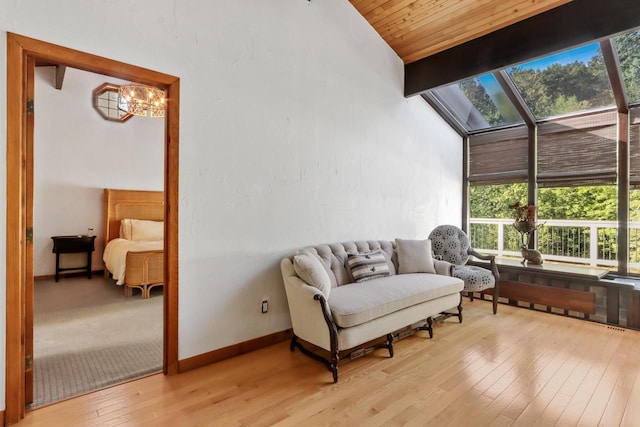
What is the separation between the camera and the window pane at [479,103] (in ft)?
14.8

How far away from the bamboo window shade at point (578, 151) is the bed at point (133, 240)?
18.8 feet

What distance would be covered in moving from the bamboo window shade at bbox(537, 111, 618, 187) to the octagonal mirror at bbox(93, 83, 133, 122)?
703cm

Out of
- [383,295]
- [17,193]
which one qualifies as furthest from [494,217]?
[17,193]

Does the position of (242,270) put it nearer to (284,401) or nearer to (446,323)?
(284,401)

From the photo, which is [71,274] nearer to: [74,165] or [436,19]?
[74,165]

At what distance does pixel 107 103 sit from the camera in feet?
19.8

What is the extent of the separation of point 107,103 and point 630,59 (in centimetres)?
786

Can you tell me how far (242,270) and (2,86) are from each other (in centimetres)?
195

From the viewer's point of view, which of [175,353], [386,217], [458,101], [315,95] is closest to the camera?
[175,353]

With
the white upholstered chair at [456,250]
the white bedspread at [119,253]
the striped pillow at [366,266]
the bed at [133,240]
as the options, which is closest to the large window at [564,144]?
the white upholstered chair at [456,250]

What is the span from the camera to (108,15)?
2.14 meters

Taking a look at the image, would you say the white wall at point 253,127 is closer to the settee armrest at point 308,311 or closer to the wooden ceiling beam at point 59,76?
the settee armrest at point 308,311

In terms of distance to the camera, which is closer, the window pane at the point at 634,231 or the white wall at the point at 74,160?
the window pane at the point at 634,231

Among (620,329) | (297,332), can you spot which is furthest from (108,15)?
(620,329)
